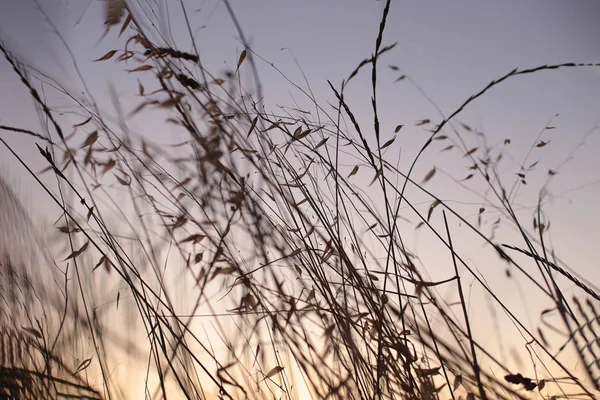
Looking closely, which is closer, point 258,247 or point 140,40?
point 140,40

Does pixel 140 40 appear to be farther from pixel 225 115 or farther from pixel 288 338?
pixel 288 338

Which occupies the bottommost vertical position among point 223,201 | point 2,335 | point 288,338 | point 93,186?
point 288,338

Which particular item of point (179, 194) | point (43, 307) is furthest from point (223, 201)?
point (43, 307)

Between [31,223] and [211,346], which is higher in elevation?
[31,223]

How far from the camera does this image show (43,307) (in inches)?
46.4

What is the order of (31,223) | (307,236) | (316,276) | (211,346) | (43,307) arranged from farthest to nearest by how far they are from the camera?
(31,223)
(43,307)
(211,346)
(307,236)
(316,276)

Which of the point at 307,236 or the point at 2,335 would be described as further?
the point at 2,335

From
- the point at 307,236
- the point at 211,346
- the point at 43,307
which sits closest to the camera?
the point at 307,236

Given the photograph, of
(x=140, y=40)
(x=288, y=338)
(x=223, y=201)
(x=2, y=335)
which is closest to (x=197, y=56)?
(x=140, y=40)

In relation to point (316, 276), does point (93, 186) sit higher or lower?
higher

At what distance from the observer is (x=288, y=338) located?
84cm

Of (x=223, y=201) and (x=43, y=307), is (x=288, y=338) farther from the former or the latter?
(x=43, y=307)

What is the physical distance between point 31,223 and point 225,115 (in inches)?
31.7

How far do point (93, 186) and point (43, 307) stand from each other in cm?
35
